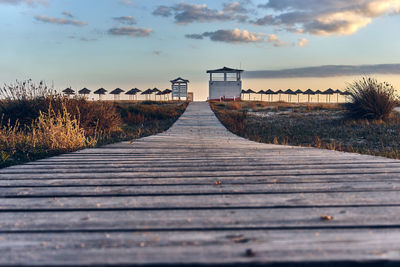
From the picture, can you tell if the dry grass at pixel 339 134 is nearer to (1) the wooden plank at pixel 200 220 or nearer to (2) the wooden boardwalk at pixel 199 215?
(2) the wooden boardwalk at pixel 199 215

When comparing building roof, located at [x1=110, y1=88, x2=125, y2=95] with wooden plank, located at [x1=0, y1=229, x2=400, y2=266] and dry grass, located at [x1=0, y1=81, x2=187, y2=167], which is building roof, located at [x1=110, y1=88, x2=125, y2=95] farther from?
wooden plank, located at [x1=0, y1=229, x2=400, y2=266]

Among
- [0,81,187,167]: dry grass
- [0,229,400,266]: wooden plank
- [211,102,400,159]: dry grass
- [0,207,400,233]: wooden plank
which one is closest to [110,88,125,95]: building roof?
[0,81,187,167]: dry grass

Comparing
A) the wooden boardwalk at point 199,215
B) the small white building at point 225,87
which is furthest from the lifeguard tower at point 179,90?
the wooden boardwalk at point 199,215

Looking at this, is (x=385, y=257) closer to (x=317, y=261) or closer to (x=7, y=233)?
(x=317, y=261)

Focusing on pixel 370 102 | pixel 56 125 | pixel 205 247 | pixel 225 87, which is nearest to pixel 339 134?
pixel 370 102

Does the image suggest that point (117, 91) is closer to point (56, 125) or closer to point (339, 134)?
point (339, 134)

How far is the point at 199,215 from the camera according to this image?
6.40 ft

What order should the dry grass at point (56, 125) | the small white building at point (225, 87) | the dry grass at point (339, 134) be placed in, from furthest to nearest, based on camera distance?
the small white building at point (225, 87) < the dry grass at point (339, 134) < the dry grass at point (56, 125)

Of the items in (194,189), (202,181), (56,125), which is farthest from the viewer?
(56,125)

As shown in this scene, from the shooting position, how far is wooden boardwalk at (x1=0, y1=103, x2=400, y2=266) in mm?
1477

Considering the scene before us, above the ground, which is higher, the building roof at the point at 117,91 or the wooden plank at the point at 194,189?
the building roof at the point at 117,91

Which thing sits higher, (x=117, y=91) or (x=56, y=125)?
(x=117, y=91)

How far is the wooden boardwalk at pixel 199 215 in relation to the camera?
148 centimetres

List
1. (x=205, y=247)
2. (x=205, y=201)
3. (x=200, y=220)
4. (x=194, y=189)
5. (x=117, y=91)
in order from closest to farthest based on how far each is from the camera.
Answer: (x=205, y=247)
(x=200, y=220)
(x=205, y=201)
(x=194, y=189)
(x=117, y=91)
